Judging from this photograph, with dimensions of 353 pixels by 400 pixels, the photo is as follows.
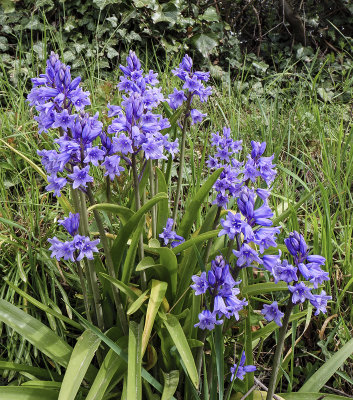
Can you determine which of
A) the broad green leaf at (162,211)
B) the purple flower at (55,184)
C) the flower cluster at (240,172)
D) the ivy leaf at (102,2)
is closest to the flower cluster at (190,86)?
the flower cluster at (240,172)

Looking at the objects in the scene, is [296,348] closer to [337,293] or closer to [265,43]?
[337,293]

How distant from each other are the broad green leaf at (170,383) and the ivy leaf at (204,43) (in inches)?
190

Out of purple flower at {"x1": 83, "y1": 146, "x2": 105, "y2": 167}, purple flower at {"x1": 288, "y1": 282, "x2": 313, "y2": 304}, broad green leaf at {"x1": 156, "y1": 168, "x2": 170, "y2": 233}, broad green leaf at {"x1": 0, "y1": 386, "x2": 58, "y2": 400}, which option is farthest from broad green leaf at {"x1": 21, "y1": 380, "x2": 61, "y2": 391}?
purple flower at {"x1": 288, "y1": 282, "x2": 313, "y2": 304}

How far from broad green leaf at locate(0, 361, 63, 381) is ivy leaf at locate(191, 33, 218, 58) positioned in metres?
4.82

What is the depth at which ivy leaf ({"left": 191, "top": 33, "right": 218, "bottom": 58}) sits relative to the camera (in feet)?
18.8

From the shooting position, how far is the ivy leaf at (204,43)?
572 centimetres

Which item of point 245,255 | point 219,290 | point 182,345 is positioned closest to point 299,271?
point 245,255

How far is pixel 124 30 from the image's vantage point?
5.25 meters

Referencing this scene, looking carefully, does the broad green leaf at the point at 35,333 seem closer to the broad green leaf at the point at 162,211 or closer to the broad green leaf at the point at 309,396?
the broad green leaf at the point at 162,211

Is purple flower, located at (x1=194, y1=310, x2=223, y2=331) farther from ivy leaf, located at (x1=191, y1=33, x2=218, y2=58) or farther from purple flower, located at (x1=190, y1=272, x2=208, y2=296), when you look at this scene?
ivy leaf, located at (x1=191, y1=33, x2=218, y2=58)

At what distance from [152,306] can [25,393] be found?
1.92 feet

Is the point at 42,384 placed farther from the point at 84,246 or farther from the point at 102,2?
the point at 102,2

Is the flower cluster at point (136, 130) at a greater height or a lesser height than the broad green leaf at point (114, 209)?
greater

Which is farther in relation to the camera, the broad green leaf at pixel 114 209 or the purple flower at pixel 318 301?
the broad green leaf at pixel 114 209
